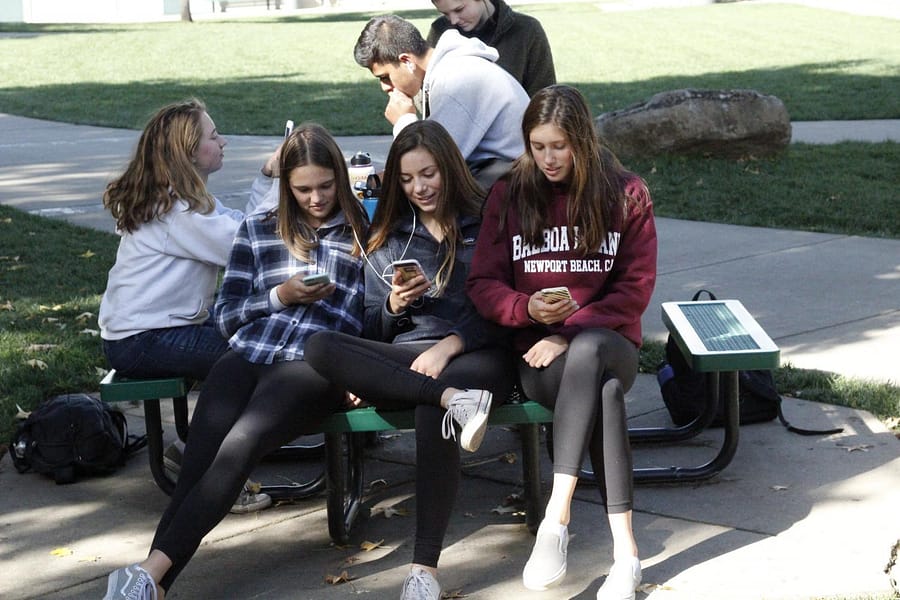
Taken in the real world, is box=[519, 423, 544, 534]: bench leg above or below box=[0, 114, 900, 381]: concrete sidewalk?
above

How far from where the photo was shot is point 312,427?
12.7 feet

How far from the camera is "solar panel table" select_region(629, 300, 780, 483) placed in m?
4.18

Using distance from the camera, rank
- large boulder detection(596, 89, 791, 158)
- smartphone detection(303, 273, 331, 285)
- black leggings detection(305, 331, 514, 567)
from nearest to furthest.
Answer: black leggings detection(305, 331, 514, 567), smartphone detection(303, 273, 331, 285), large boulder detection(596, 89, 791, 158)

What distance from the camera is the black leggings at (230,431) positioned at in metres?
3.58

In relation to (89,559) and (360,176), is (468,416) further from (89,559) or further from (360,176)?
(360,176)

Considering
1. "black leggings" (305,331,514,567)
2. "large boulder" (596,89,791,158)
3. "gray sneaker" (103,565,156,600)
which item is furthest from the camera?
"large boulder" (596,89,791,158)

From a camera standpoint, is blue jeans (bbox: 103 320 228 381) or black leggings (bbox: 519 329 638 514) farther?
blue jeans (bbox: 103 320 228 381)

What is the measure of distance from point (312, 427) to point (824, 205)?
6490 mm

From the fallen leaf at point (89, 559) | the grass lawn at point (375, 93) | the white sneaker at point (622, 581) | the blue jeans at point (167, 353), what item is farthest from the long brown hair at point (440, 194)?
the grass lawn at point (375, 93)

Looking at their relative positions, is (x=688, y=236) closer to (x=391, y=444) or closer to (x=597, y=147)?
(x=391, y=444)

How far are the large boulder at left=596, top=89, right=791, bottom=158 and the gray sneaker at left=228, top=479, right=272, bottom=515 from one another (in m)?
7.61

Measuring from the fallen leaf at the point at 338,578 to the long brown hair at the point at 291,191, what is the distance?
104 centimetres

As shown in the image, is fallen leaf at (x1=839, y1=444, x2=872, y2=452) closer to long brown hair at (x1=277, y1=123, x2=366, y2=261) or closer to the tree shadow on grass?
long brown hair at (x1=277, y1=123, x2=366, y2=261)

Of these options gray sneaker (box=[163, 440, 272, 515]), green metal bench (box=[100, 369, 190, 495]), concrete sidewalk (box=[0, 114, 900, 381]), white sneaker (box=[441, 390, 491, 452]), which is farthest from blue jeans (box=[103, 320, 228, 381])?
concrete sidewalk (box=[0, 114, 900, 381])
